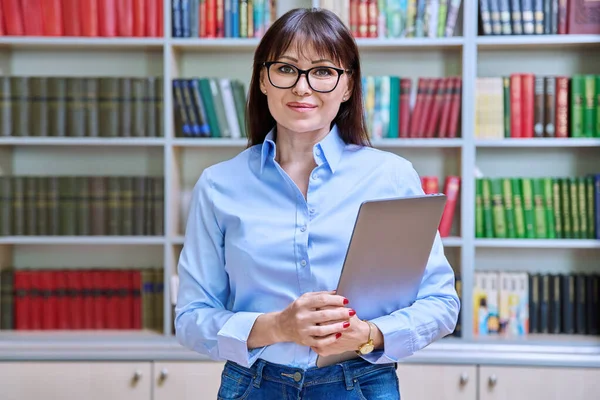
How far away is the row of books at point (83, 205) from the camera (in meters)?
2.92

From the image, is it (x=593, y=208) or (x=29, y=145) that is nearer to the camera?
(x=593, y=208)

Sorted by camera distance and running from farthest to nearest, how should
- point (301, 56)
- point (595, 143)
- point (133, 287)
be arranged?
point (133, 287) → point (595, 143) → point (301, 56)

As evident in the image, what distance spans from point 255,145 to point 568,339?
6.39ft

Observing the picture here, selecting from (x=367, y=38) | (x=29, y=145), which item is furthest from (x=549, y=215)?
(x=29, y=145)

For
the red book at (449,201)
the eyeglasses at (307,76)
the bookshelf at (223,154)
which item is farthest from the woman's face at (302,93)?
the red book at (449,201)

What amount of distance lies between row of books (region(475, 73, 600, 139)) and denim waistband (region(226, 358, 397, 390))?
1830mm

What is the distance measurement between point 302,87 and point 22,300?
2181 mm

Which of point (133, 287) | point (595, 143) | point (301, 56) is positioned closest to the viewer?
point (301, 56)

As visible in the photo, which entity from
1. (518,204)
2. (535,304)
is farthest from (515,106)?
(535,304)

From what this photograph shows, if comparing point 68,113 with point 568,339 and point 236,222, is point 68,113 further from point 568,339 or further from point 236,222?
point 568,339

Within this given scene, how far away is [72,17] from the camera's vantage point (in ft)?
9.53

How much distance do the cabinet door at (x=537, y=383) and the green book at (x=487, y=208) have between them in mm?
523

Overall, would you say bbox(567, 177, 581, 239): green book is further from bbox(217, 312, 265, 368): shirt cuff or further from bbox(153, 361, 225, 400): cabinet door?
bbox(217, 312, 265, 368): shirt cuff

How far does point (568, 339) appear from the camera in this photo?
284cm
